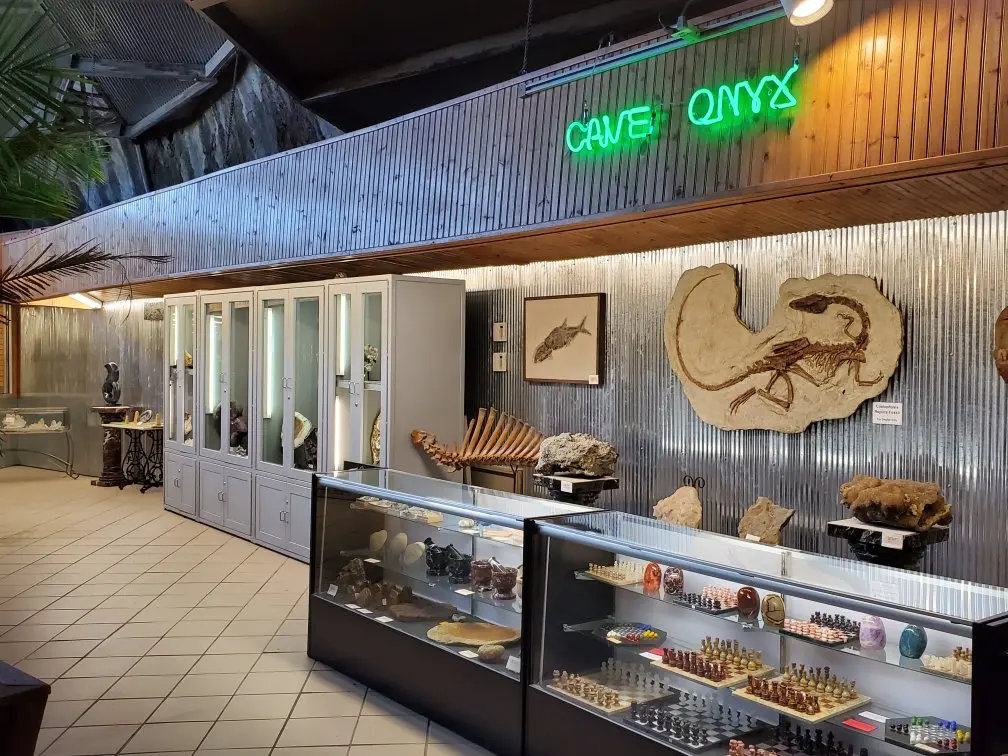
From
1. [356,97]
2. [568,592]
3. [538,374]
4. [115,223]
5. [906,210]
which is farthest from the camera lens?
[115,223]

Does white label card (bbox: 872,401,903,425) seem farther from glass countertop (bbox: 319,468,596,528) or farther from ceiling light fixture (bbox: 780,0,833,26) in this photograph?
ceiling light fixture (bbox: 780,0,833,26)

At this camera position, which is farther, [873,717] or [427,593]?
[427,593]

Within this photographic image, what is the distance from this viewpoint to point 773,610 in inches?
112

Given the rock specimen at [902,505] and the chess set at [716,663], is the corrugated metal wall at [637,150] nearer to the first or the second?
the rock specimen at [902,505]

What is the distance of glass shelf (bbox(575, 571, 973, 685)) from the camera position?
2.50 meters

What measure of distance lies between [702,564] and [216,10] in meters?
6.34

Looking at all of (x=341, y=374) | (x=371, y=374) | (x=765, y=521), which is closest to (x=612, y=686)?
(x=765, y=521)

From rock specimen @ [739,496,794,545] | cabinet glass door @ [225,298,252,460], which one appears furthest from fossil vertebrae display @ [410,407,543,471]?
cabinet glass door @ [225,298,252,460]

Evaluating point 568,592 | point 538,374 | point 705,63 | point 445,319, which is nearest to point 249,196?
point 445,319

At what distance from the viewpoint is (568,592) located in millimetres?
3412

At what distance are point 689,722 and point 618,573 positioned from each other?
0.59m

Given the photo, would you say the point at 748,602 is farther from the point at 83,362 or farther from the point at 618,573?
the point at 83,362

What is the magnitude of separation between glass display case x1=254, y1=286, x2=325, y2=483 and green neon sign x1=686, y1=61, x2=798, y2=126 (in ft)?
12.4

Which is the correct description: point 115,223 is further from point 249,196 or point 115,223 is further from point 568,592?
point 568,592
